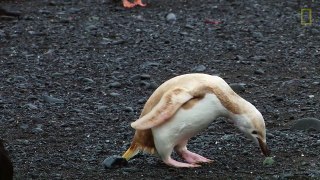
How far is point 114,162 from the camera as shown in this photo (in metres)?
5.57

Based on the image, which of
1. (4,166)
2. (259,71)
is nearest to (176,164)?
(4,166)

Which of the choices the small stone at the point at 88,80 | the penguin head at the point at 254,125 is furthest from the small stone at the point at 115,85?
the penguin head at the point at 254,125

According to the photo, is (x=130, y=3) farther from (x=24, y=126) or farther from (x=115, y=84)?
(x=24, y=126)

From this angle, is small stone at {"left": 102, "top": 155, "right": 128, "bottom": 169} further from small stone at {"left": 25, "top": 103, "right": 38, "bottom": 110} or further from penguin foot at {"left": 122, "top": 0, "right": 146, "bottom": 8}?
penguin foot at {"left": 122, "top": 0, "right": 146, "bottom": 8}

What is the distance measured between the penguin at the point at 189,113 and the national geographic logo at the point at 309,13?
5835mm

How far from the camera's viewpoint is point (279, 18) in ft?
37.6

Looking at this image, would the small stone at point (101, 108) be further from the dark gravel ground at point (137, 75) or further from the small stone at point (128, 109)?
the small stone at point (128, 109)

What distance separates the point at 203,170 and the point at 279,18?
246 inches

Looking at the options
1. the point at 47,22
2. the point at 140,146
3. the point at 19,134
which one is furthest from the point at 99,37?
the point at 140,146

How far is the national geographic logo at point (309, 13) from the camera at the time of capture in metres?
11.2

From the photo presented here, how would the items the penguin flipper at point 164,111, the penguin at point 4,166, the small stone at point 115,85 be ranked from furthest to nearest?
the small stone at point 115,85
the penguin flipper at point 164,111
the penguin at point 4,166

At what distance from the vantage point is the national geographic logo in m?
11.2

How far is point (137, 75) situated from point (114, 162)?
3024 millimetres

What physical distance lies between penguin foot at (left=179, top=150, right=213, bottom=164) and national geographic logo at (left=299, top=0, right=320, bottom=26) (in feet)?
18.8
